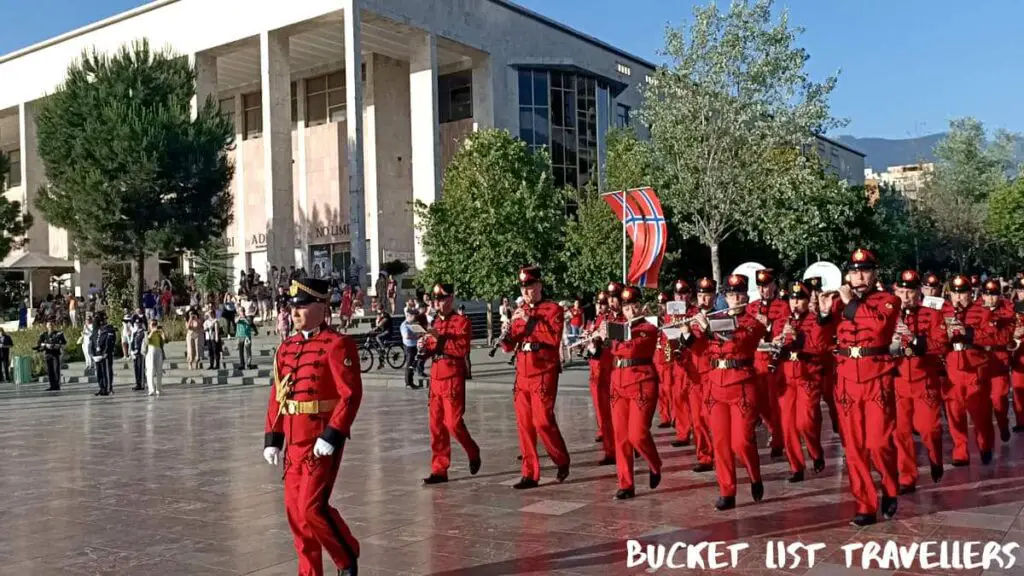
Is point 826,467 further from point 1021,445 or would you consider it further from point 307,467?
point 307,467

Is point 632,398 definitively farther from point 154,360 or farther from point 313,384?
point 154,360

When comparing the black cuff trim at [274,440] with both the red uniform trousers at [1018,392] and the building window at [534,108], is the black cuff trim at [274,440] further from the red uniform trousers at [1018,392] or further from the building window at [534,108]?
the building window at [534,108]

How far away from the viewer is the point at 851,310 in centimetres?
727

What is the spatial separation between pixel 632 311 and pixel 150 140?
31.3 meters

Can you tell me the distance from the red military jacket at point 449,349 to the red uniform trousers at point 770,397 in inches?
123

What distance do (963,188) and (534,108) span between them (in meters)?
33.8

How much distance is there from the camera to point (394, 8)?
39.2 metres

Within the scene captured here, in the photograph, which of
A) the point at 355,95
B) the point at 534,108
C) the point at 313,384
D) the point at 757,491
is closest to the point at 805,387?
the point at 757,491

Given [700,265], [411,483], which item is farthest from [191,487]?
[700,265]

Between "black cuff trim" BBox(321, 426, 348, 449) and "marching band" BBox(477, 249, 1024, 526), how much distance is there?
3399 millimetres

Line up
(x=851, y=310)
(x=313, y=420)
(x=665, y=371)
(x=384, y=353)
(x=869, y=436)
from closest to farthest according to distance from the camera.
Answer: (x=313, y=420)
(x=869, y=436)
(x=851, y=310)
(x=665, y=371)
(x=384, y=353)

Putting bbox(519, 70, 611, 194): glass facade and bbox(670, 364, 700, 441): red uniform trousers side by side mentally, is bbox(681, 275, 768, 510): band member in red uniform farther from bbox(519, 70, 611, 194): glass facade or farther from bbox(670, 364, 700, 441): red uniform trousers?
bbox(519, 70, 611, 194): glass facade

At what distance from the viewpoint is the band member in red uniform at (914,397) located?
316 inches

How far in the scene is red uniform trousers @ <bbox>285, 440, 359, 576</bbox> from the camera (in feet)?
17.4
